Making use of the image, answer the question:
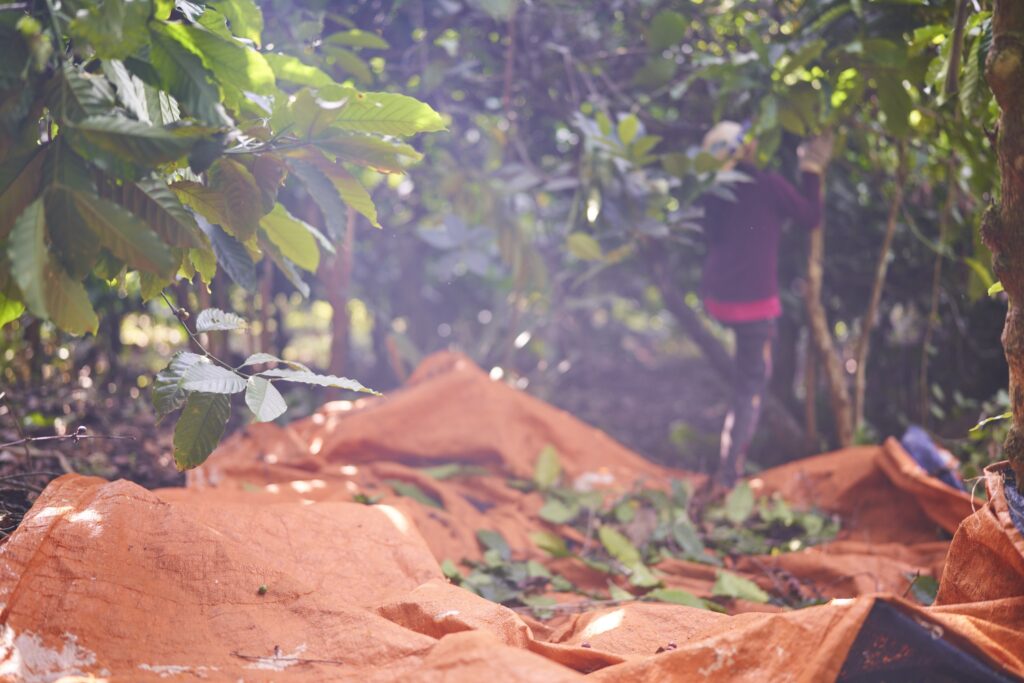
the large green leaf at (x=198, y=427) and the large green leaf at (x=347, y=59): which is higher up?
the large green leaf at (x=347, y=59)

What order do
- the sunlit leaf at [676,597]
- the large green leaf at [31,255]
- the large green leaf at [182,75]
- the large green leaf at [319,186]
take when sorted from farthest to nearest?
the sunlit leaf at [676,597]
the large green leaf at [319,186]
the large green leaf at [182,75]
the large green leaf at [31,255]

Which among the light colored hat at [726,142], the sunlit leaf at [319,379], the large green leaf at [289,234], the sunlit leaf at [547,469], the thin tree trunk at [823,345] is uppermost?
the light colored hat at [726,142]

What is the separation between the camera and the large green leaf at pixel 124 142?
1196 mm

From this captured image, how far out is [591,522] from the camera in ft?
9.66

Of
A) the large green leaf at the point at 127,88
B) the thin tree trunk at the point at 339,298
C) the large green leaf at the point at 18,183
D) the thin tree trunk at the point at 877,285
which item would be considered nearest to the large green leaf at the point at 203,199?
the large green leaf at the point at 127,88

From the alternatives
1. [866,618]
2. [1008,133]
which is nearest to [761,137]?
[1008,133]

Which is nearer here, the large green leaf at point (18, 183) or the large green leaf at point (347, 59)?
the large green leaf at point (18, 183)

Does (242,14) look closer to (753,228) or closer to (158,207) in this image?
(158,207)

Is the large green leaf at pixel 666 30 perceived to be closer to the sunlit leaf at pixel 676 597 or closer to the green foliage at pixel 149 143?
the green foliage at pixel 149 143

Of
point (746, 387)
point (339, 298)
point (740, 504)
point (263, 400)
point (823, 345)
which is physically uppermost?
point (263, 400)

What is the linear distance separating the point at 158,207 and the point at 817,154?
112 inches

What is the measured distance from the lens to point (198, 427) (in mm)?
1480

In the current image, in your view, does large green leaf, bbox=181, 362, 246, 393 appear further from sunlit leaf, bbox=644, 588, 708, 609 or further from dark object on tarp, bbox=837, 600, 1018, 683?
sunlit leaf, bbox=644, 588, 708, 609

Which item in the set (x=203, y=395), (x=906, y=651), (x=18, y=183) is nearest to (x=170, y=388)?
(x=203, y=395)
